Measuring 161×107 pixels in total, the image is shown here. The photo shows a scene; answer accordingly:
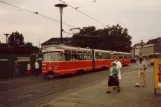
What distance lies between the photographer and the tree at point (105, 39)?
76312 mm

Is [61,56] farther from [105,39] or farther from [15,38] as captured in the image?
[15,38]

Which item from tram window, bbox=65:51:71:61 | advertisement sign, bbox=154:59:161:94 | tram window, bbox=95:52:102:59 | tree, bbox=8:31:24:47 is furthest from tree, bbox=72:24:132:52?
advertisement sign, bbox=154:59:161:94

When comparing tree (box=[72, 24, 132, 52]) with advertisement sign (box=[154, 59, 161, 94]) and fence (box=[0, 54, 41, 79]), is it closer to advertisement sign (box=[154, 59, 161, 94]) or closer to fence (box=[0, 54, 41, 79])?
fence (box=[0, 54, 41, 79])

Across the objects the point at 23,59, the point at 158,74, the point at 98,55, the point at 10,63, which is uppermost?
the point at 98,55

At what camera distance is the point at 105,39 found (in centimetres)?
7644

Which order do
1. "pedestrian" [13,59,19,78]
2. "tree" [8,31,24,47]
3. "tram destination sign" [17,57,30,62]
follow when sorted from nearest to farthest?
"pedestrian" [13,59,19,78] → "tram destination sign" [17,57,30,62] → "tree" [8,31,24,47]

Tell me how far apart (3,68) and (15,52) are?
3597mm

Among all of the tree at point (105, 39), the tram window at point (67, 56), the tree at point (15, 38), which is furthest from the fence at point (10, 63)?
the tree at point (15, 38)

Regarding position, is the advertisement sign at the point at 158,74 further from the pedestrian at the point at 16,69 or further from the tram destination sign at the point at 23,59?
Result: the tram destination sign at the point at 23,59

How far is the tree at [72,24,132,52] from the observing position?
3004 inches

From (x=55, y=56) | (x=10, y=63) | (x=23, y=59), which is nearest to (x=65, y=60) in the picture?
(x=55, y=56)

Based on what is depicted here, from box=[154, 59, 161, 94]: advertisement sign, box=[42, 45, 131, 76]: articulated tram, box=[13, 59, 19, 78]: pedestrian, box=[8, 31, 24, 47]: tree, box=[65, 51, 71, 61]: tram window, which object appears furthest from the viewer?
box=[8, 31, 24, 47]: tree

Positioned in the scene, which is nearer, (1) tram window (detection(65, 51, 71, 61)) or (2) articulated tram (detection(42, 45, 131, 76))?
(2) articulated tram (detection(42, 45, 131, 76))

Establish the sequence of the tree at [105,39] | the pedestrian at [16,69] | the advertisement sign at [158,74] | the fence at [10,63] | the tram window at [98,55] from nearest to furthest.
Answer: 1. the advertisement sign at [158,74]
2. the fence at [10,63]
3. the pedestrian at [16,69]
4. the tram window at [98,55]
5. the tree at [105,39]
